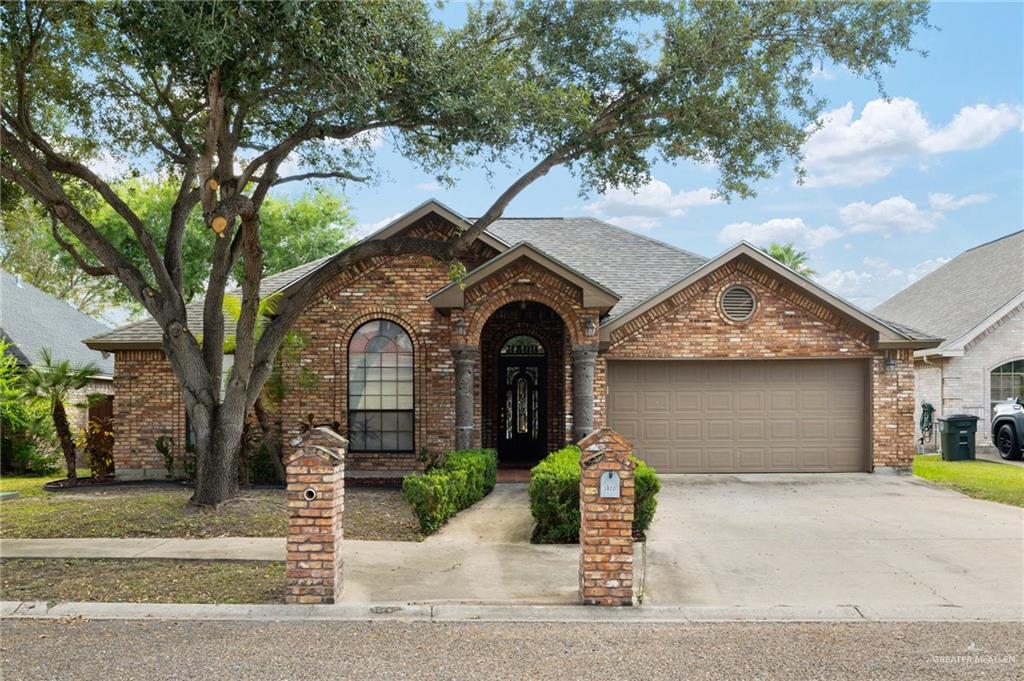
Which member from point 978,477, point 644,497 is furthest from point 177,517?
point 978,477

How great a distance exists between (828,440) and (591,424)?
5362mm

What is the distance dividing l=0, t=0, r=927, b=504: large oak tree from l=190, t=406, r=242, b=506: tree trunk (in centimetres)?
3

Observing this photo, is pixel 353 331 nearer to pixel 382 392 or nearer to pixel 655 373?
pixel 382 392

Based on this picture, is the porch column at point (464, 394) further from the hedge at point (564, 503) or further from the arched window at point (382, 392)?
the hedge at point (564, 503)

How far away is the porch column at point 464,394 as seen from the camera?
1384 cm

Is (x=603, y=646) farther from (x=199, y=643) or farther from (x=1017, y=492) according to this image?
(x=1017, y=492)

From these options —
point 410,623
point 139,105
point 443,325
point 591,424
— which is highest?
point 139,105

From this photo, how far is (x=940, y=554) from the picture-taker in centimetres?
892

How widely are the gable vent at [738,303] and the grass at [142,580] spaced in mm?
10280

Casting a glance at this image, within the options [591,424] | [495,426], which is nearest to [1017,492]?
[591,424]

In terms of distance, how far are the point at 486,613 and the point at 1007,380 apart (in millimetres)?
19737

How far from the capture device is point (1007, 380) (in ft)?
68.9

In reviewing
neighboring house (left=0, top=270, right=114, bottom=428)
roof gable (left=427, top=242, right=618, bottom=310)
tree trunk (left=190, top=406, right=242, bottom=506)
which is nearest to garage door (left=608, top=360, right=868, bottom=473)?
roof gable (left=427, top=242, right=618, bottom=310)

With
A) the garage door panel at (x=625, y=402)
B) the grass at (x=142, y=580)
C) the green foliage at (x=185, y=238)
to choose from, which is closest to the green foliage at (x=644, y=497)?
the grass at (x=142, y=580)
